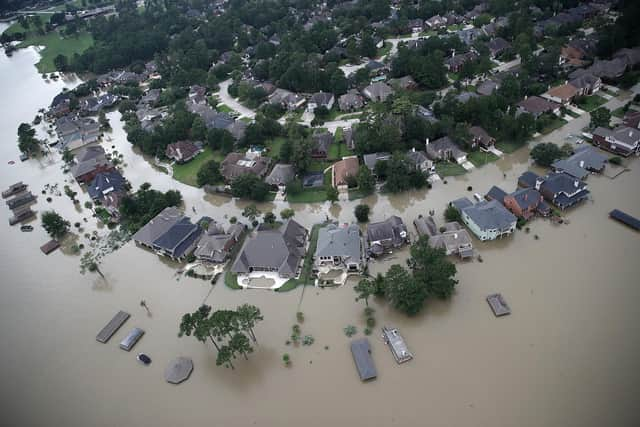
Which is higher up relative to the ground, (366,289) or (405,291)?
(405,291)

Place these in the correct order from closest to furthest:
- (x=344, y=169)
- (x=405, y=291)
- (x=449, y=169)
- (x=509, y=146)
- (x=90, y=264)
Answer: (x=405, y=291)
(x=90, y=264)
(x=449, y=169)
(x=344, y=169)
(x=509, y=146)

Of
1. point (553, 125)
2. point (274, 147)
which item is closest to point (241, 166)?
point (274, 147)

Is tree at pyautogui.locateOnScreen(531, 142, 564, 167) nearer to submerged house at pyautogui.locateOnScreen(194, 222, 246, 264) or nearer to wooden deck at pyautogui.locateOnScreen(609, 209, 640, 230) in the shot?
Answer: wooden deck at pyautogui.locateOnScreen(609, 209, 640, 230)

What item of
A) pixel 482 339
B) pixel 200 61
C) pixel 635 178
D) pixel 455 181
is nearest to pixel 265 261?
pixel 482 339

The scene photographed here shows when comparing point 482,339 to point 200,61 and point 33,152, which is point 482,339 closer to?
point 33,152

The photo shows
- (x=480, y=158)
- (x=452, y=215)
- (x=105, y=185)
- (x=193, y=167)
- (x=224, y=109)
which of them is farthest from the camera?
(x=224, y=109)

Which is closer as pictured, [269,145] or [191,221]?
[191,221]

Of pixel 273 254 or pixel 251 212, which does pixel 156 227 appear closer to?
pixel 251 212
